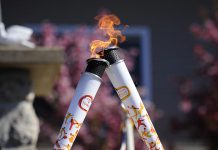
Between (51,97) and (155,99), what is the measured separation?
238 centimetres

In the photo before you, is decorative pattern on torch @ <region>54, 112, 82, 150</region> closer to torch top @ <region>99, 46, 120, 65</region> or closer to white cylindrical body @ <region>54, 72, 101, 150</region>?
white cylindrical body @ <region>54, 72, 101, 150</region>

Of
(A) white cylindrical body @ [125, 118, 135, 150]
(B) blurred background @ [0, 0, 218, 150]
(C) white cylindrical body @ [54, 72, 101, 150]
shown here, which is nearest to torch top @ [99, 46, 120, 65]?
(C) white cylindrical body @ [54, 72, 101, 150]

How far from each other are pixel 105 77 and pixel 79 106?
469cm

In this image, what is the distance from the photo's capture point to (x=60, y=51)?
3.66 m

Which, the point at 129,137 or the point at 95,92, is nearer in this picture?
the point at 95,92

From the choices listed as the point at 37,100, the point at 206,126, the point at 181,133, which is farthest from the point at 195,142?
the point at 37,100

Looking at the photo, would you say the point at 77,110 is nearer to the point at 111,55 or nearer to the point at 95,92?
the point at 95,92

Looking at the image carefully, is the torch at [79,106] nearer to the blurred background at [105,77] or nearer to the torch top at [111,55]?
the torch top at [111,55]

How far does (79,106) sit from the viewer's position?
7.54ft

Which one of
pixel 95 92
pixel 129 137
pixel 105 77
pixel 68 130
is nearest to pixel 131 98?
pixel 95 92

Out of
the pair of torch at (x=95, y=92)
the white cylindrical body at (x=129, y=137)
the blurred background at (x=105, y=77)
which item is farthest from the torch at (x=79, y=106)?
the blurred background at (x=105, y=77)

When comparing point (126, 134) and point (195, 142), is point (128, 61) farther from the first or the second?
point (126, 134)

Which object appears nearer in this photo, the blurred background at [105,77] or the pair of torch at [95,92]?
the pair of torch at [95,92]

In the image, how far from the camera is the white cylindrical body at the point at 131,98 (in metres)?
2.37
